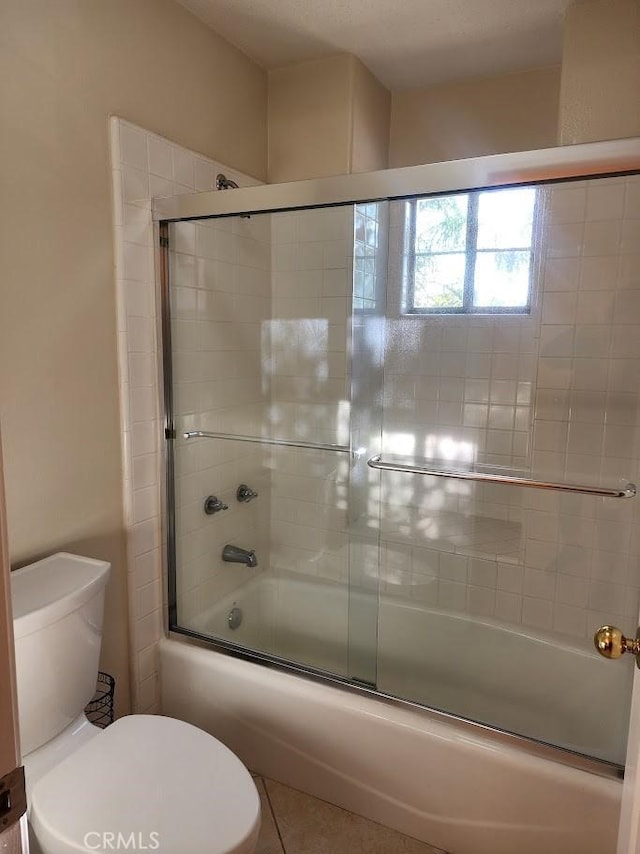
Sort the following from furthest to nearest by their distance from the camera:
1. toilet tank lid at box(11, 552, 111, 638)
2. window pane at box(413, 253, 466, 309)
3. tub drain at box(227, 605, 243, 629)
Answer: tub drain at box(227, 605, 243, 629)
window pane at box(413, 253, 466, 309)
toilet tank lid at box(11, 552, 111, 638)

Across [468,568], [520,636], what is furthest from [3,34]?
[520,636]

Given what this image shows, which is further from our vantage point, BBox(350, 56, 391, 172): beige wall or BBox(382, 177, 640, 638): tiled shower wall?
BBox(350, 56, 391, 172): beige wall

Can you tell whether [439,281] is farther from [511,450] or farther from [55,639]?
[55,639]

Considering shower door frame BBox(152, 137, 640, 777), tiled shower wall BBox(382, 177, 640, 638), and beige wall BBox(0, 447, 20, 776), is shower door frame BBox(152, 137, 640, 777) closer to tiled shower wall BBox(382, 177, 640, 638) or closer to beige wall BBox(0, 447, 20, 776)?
tiled shower wall BBox(382, 177, 640, 638)

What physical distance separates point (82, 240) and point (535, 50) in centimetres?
174

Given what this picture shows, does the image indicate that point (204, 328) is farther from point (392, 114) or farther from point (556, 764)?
point (556, 764)

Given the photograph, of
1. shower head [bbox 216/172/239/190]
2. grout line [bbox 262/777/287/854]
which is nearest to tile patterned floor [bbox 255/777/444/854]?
grout line [bbox 262/777/287/854]

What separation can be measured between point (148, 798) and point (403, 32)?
2.40m

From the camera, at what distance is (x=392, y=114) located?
8.41ft

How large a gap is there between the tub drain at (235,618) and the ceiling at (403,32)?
2088 millimetres

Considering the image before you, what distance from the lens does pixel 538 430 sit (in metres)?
2.15

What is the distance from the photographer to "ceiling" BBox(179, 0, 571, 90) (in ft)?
6.33

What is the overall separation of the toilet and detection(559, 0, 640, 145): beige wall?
2.01m

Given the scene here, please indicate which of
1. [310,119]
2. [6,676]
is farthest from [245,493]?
[6,676]
